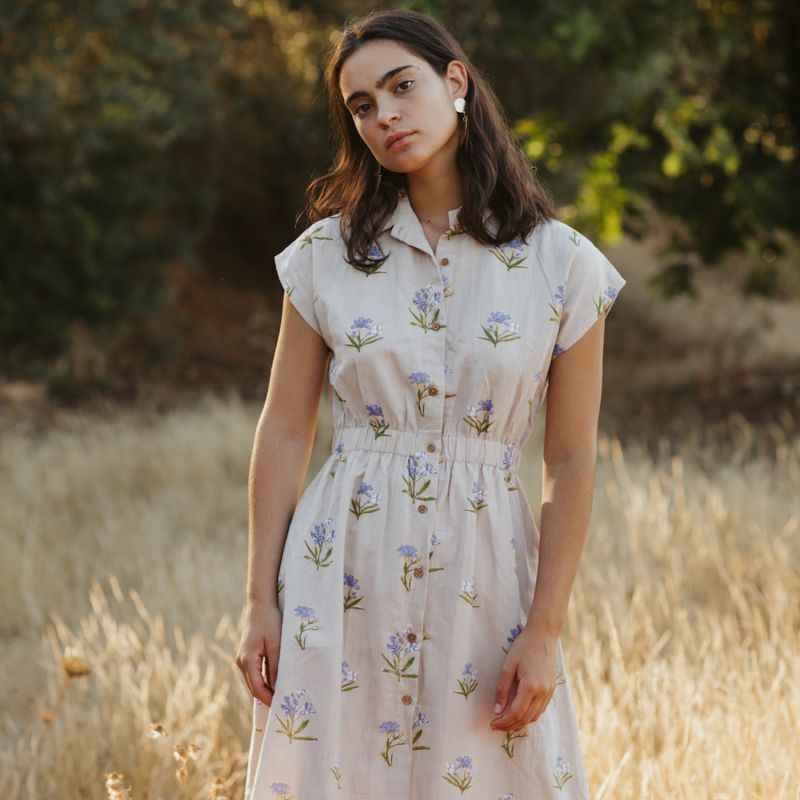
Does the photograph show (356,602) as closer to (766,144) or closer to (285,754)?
(285,754)

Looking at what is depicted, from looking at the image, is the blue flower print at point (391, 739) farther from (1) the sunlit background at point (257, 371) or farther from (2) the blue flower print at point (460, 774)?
(1) the sunlit background at point (257, 371)

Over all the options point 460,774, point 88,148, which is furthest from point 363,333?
point 88,148

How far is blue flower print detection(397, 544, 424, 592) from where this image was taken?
1951mm

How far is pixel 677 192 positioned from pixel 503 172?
753cm

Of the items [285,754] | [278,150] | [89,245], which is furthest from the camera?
→ [278,150]

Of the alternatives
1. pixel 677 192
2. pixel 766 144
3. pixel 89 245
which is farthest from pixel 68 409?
pixel 766 144

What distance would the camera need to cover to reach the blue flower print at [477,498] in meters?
1.98

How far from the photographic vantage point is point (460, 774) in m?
1.91

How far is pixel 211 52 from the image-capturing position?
11.0 metres

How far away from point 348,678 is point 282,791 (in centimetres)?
21

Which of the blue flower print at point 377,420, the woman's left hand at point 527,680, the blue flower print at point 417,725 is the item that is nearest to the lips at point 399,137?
the blue flower print at point 377,420

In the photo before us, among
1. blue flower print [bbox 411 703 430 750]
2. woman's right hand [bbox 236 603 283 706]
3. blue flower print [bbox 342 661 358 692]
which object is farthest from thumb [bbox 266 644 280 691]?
blue flower print [bbox 411 703 430 750]

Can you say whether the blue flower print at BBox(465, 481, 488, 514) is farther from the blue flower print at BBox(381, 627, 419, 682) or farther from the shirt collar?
the shirt collar

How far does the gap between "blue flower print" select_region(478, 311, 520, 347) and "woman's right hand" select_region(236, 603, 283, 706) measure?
1.98 ft
